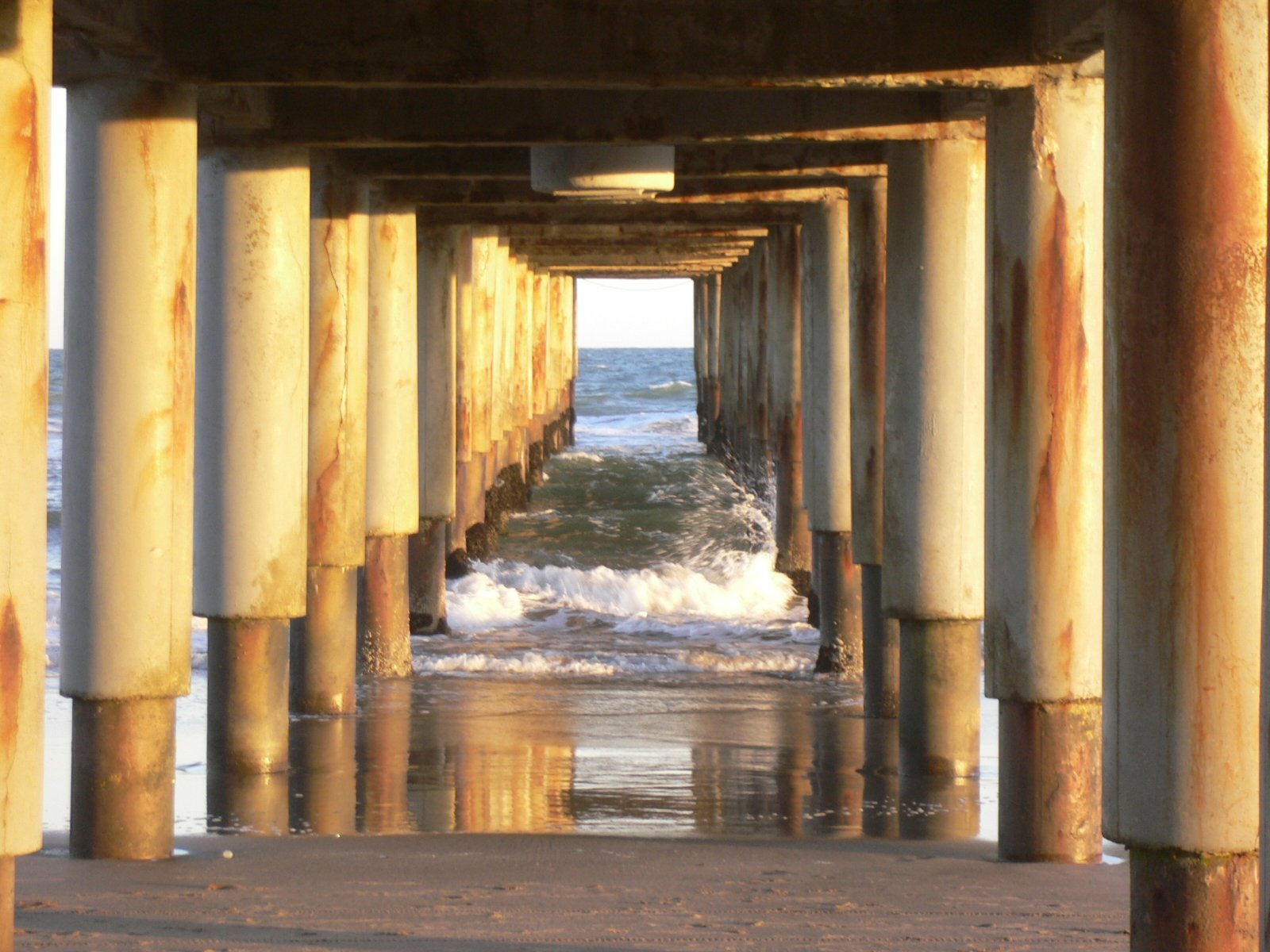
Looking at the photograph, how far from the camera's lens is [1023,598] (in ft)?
21.9

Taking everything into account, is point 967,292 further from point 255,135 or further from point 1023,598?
point 255,135

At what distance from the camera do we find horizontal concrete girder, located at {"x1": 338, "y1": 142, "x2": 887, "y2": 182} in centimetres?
1025

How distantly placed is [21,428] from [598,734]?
221 inches

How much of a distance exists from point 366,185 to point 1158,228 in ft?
21.9

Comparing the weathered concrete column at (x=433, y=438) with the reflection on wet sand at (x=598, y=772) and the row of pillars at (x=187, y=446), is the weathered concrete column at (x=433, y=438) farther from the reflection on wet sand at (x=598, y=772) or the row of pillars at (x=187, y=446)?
the reflection on wet sand at (x=598, y=772)

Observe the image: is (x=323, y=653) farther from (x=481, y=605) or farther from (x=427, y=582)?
(x=481, y=605)

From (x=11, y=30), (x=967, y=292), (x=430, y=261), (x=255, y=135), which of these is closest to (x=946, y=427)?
(x=967, y=292)

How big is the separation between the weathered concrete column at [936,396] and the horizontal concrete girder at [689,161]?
119cm

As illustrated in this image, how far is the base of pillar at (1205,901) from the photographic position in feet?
15.9

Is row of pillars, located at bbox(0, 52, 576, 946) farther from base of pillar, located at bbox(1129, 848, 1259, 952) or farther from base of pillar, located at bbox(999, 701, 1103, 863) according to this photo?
base of pillar, located at bbox(999, 701, 1103, 863)

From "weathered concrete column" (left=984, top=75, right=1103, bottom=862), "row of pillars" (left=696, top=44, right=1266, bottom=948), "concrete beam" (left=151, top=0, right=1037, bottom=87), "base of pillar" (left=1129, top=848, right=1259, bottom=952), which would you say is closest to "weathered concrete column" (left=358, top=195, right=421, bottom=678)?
"row of pillars" (left=696, top=44, right=1266, bottom=948)

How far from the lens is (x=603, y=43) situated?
680 cm

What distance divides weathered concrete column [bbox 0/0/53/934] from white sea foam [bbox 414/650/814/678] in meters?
7.87

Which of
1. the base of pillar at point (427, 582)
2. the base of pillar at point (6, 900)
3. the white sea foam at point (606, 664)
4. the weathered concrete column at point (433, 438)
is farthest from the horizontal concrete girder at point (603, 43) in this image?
the base of pillar at point (427, 582)
